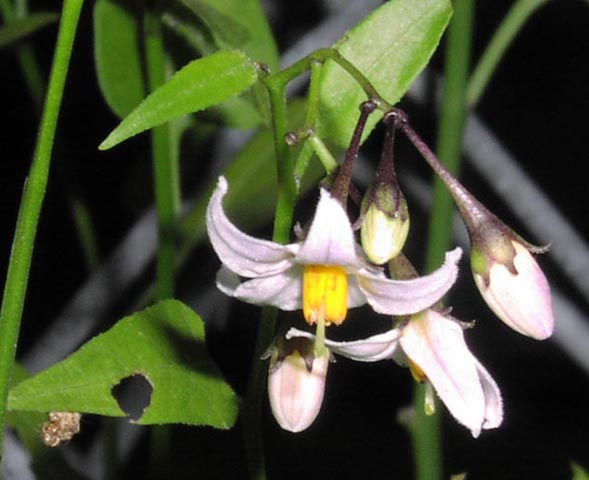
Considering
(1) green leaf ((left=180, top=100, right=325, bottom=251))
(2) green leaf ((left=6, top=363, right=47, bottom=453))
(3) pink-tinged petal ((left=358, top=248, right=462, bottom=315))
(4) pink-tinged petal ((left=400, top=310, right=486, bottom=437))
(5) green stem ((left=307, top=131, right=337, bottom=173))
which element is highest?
(5) green stem ((left=307, top=131, right=337, bottom=173))

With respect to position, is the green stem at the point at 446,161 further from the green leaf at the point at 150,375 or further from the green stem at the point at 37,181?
the green stem at the point at 37,181

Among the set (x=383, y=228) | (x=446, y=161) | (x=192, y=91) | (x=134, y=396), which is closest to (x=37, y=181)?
(x=192, y=91)

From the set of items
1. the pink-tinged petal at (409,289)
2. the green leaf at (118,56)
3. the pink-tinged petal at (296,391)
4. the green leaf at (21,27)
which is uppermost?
the pink-tinged petal at (409,289)

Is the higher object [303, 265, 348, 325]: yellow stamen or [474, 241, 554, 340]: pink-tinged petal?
[474, 241, 554, 340]: pink-tinged petal

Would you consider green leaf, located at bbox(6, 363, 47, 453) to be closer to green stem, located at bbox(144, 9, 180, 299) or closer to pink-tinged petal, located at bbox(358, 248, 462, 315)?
green stem, located at bbox(144, 9, 180, 299)

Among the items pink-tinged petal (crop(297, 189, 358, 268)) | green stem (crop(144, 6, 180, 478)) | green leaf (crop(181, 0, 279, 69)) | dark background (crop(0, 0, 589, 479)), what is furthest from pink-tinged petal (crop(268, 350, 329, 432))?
dark background (crop(0, 0, 589, 479))

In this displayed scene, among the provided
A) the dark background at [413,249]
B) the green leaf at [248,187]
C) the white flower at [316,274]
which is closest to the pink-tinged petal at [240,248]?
the white flower at [316,274]
